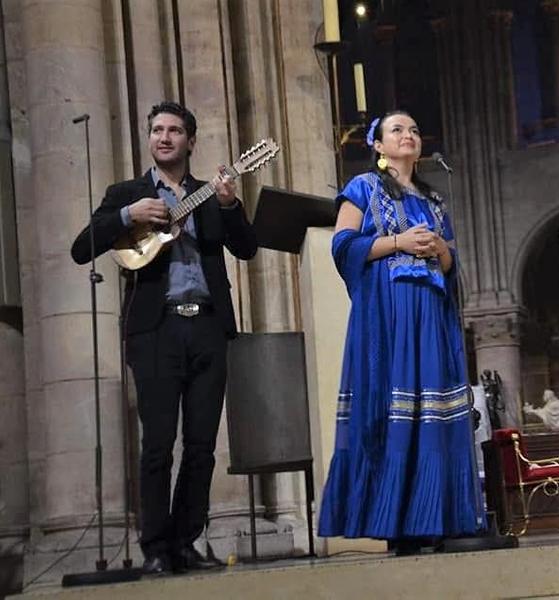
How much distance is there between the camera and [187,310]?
5.20 meters

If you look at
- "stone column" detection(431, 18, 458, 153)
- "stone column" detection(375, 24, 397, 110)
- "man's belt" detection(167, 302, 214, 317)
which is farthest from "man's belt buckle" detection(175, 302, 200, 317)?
"stone column" detection(375, 24, 397, 110)

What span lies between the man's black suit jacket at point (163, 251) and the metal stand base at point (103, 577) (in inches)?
32.6

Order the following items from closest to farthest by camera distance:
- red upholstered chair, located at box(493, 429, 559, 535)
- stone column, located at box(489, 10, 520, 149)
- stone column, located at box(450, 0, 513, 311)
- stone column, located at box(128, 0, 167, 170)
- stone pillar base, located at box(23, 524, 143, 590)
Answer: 1. stone pillar base, located at box(23, 524, 143, 590)
2. stone column, located at box(128, 0, 167, 170)
3. red upholstered chair, located at box(493, 429, 559, 535)
4. stone column, located at box(450, 0, 513, 311)
5. stone column, located at box(489, 10, 520, 149)

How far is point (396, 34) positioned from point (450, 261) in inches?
891

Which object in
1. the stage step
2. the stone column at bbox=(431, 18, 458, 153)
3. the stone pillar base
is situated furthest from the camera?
the stone column at bbox=(431, 18, 458, 153)

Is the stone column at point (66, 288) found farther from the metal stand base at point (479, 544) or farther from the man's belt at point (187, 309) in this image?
the metal stand base at point (479, 544)

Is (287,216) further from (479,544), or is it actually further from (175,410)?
(479,544)

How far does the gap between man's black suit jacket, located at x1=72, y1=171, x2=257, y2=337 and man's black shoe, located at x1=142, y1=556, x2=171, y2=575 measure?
78cm

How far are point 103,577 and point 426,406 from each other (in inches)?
48.1

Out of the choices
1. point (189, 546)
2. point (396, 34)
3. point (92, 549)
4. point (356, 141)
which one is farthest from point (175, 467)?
point (396, 34)

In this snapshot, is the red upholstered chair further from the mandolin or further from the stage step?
the stage step

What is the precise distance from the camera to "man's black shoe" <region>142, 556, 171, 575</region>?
5.02 meters

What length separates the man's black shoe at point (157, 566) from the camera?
197 inches

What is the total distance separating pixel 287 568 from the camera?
15.3 feet
